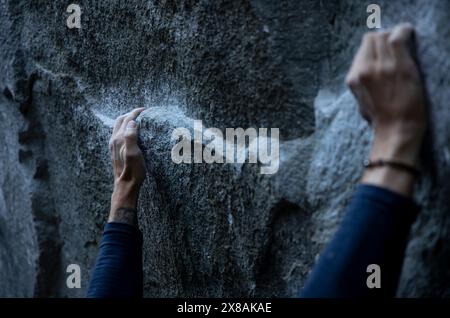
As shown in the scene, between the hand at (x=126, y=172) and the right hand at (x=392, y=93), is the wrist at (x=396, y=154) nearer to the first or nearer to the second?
the right hand at (x=392, y=93)

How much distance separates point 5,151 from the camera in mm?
1606

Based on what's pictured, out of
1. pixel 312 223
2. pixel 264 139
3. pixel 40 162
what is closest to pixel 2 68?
pixel 40 162

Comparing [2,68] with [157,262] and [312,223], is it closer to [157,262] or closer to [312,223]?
[157,262]

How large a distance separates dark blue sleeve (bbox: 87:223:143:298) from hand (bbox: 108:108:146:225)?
2 centimetres

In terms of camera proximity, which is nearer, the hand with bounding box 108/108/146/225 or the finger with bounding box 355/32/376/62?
the finger with bounding box 355/32/376/62

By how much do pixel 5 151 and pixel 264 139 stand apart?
1.02 m

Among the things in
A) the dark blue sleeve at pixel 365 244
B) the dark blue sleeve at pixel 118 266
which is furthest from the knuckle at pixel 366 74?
the dark blue sleeve at pixel 118 266

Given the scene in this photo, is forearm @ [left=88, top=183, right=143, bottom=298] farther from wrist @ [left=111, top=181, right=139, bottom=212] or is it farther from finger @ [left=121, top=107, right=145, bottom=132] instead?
finger @ [left=121, top=107, right=145, bottom=132]

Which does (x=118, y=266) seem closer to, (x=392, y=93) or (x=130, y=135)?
(x=130, y=135)

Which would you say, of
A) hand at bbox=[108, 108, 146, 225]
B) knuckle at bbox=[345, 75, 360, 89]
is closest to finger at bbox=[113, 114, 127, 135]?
hand at bbox=[108, 108, 146, 225]

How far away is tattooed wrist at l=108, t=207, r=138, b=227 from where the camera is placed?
0.94m

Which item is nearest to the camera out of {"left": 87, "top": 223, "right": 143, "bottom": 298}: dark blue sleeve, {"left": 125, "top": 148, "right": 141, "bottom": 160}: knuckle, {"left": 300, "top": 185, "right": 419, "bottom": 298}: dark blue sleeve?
{"left": 300, "top": 185, "right": 419, "bottom": 298}: dark blue sleeve

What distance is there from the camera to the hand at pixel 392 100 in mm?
593

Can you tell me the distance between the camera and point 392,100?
0.59 m
